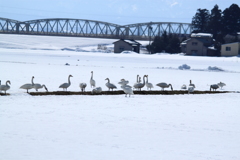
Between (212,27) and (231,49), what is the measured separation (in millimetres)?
17133

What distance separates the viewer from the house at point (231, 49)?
7044cm

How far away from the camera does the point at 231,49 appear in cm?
7131

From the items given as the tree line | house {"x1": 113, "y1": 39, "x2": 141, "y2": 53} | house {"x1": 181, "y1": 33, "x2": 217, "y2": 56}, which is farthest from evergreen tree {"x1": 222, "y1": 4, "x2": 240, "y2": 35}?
house {"x1": 113, "y1": 39, "x2": 141, "y2": 53}

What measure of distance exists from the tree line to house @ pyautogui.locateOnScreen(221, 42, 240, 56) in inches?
212

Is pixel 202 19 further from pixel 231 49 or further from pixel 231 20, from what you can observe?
pixel 231 49

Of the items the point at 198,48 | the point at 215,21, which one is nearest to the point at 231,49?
the point at 198,48

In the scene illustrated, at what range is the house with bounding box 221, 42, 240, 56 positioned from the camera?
70438 millimetres
